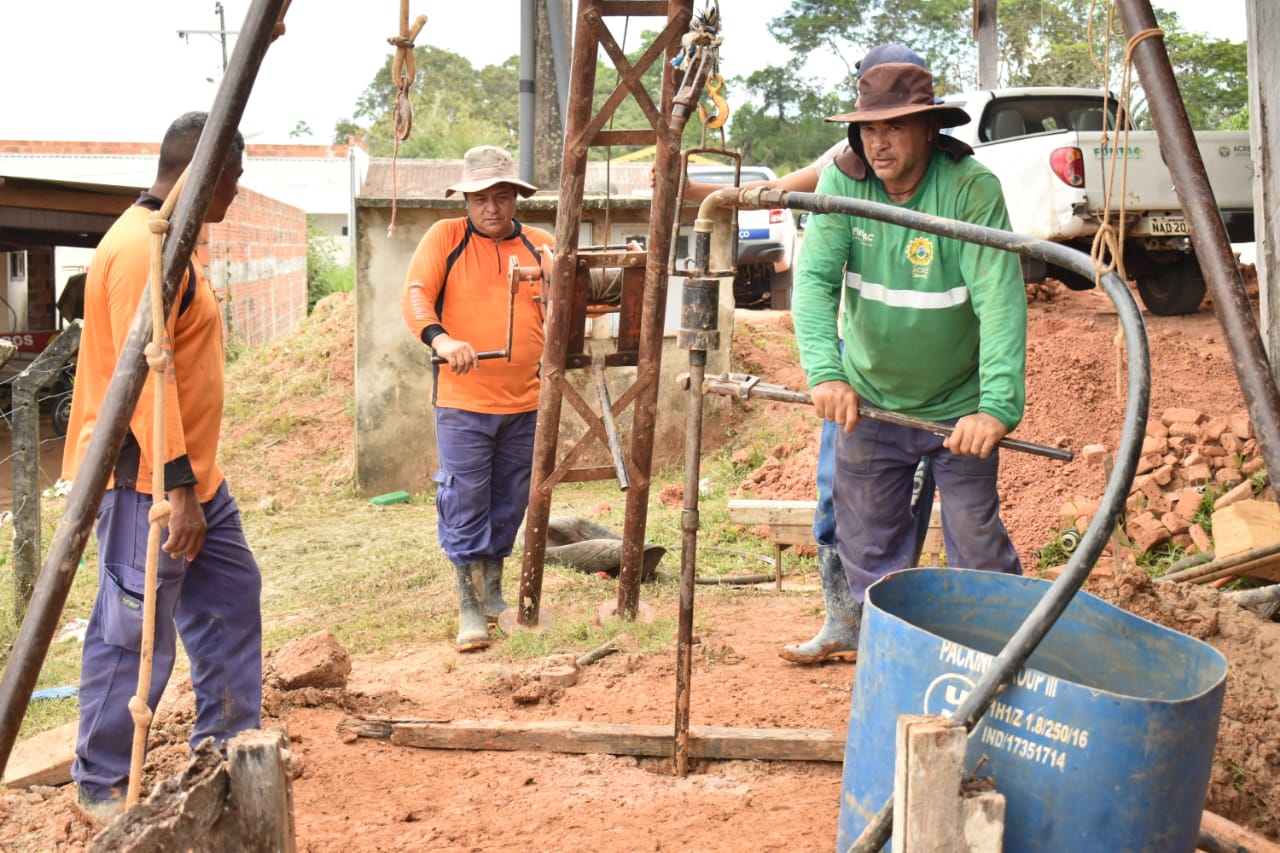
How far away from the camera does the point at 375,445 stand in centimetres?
954

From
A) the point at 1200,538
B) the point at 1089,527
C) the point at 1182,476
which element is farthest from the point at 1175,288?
the point at 1089,527

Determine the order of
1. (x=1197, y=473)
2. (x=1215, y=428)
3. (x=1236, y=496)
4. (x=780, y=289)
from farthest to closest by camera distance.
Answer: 1. (x=780, y=289)
2. (x=1215, y=428)
3. (x=1197, y=473)
4. (x=1236, y=496)

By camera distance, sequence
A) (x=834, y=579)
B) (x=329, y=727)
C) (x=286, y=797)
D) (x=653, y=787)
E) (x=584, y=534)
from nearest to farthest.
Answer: (x=286, y=797) → (x=653, y=787) → (x=329, y=727) → (x=834, y=579) → (x=584, y=534)

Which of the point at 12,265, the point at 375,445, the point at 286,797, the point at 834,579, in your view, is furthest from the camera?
the point at 12,265

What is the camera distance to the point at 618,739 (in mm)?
3895

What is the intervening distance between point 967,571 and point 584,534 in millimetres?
4780

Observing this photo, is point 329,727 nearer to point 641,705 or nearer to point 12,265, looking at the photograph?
point 641,705

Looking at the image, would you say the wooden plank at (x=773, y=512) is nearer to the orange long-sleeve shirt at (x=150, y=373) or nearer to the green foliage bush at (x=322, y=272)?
the orange long-sleeve shirt at (x=150, y=373)

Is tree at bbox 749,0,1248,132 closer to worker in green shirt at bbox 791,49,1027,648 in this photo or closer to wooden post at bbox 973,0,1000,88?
wooden post at bbox 973,0,1000,88

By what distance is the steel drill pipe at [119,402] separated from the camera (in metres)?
2.37

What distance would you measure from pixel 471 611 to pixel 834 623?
169 cm

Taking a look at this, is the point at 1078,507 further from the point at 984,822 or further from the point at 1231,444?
the point at 984,822

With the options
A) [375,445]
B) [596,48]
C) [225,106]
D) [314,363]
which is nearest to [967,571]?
A: [225,106]

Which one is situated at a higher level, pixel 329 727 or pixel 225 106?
pixel 225 106
